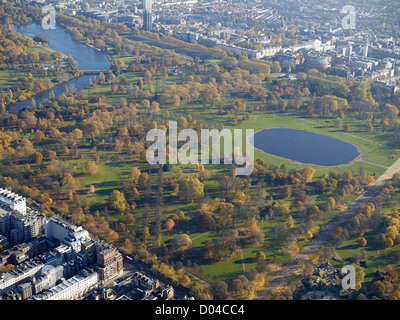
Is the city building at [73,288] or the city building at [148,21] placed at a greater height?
the city building at [148,21]

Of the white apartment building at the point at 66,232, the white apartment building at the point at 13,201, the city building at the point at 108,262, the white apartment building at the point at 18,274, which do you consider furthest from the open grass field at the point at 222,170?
the white apartment building at the point at 18,274

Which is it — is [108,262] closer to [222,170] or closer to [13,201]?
[13,201]

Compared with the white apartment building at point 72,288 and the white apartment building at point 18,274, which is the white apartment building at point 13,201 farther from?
the white apartment building at point 72,288

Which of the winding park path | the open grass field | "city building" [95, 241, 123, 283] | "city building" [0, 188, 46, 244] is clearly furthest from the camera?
"city building" [0, 188, 46, 244]

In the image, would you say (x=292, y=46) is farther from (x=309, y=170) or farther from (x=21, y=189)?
(x=21, y=189)

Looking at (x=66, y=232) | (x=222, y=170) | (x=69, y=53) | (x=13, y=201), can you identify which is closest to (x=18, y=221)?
(x=13, y=201)

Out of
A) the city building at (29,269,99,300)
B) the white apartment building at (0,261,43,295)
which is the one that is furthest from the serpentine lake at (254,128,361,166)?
the white apartment building at (0,261,43,295)

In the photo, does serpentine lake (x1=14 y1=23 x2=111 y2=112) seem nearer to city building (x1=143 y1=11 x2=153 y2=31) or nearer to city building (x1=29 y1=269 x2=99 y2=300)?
city building (x1=143 y1=11 x2=153 y2=31)

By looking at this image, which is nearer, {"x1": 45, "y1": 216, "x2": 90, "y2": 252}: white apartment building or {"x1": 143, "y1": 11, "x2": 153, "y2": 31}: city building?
{"x1": 45, "y1": 216, "x2": 90, "y2": 252}: white apartment building
